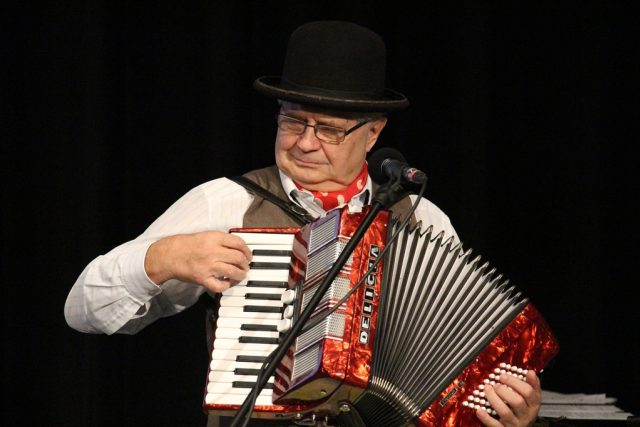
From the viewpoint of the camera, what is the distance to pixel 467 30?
358 centimetres

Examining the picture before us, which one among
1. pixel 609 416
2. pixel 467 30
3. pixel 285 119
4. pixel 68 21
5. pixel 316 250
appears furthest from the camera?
pixel 467 30

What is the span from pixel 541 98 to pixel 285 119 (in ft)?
4.48

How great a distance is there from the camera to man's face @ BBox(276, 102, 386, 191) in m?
2.53

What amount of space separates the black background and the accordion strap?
32.5 inches

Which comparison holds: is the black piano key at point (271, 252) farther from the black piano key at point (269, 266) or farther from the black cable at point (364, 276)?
the black cable at point (364, 276)

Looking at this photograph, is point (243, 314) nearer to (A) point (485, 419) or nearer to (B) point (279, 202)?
(B) point (279, 202)

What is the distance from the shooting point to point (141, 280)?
2.36 meters

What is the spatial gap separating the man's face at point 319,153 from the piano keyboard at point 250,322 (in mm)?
284

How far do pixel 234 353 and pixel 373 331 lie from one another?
0.32 metres

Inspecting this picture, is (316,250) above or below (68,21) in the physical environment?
below

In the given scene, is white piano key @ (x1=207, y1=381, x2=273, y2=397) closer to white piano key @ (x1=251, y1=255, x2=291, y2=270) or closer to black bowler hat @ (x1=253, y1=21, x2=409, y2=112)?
white piano key @ (x1=251, y1=255, x2=291, y2=270)

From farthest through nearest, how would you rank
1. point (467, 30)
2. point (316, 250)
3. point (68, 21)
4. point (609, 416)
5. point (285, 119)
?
point (467, 30) → point (68, 21) → point (609, 416) → point (285, 119) → point (316, 250)

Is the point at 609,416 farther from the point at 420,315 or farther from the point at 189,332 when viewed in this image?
the point at 189,332

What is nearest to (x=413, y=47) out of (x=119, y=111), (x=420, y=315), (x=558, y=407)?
(x=119, y=111)
